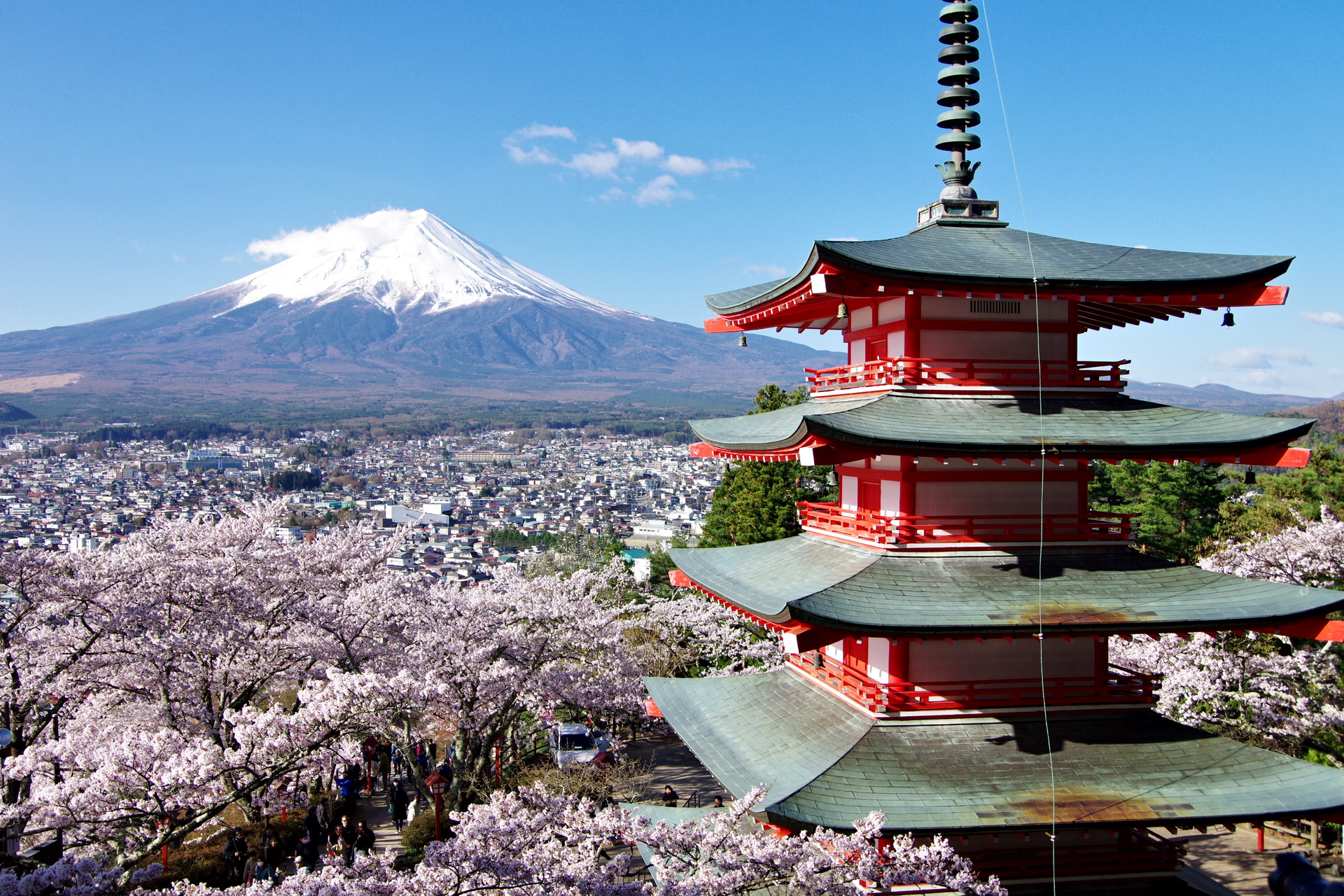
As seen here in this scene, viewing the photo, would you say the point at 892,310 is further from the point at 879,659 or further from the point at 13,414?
the point at 13,414

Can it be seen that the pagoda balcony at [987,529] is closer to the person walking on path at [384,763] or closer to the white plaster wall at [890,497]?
the white plaster wall at [890,497]

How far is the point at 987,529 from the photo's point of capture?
397 inches

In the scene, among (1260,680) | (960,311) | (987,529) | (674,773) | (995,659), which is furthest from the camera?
(674,773)

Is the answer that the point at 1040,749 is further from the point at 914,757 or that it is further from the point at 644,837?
the point at 644,837

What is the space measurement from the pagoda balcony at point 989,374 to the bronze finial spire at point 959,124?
2.43 m

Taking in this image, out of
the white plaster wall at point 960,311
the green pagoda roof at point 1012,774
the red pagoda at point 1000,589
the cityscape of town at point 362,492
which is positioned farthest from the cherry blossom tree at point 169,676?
the cityscape of town at point 362,492

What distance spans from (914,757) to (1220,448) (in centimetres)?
456

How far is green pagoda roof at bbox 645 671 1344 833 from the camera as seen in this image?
27.1 feet

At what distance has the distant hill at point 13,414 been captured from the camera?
607ft

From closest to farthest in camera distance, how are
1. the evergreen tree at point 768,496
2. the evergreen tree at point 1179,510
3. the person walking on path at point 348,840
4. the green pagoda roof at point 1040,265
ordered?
the green pagoda roof at point 1040,265, the person walking on path at point 348,840, the evergreen tree at point 768,496, the evergreen tree at point 1179,510

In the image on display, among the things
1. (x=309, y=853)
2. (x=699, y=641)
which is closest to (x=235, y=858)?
(x=309, y=853)

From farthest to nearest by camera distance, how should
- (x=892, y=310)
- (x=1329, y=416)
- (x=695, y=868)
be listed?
(x=1329, y=416) → (x=892, y=310) → (x=695, y=868)

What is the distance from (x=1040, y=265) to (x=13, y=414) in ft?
742

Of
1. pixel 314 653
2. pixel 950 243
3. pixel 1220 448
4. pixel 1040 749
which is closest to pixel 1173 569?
pixel 1220 448
